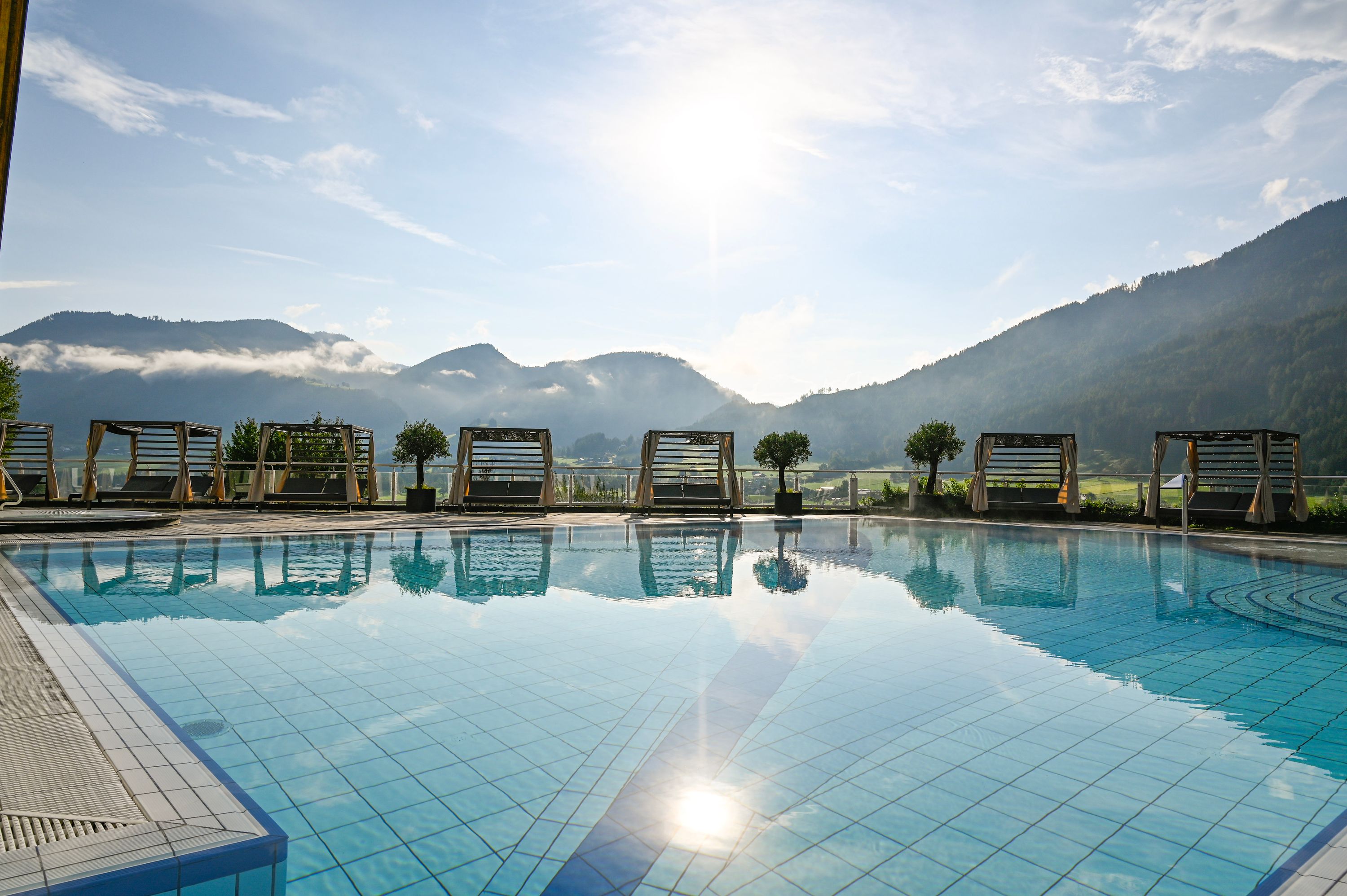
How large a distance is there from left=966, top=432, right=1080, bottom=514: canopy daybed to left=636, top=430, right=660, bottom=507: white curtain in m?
6.24

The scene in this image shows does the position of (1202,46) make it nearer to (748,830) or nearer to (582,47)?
A: (582,47)

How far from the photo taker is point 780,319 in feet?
68.0

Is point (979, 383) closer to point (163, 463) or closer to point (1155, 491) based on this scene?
point (1155, 491)

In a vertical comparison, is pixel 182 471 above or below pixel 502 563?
above

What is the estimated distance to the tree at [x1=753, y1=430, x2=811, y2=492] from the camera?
46.9 ft

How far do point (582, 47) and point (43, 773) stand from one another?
929 centimetres

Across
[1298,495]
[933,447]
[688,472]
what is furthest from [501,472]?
[1298,495]

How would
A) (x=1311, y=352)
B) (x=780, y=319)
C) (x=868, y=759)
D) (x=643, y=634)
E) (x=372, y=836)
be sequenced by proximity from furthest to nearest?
(x=1311, y=352)
(x=780, y=319)
(x=643, y=634)
(x=868, y=759)
(x=372, y=836)

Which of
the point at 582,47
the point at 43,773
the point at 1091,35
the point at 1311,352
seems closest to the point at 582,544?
the point at 582,47

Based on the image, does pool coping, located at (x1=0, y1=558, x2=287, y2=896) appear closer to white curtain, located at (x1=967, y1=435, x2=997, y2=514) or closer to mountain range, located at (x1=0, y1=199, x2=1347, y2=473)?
white curtain, located at (x1=967, y1=435, x2=997, y2=514)

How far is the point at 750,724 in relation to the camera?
3.01 metres

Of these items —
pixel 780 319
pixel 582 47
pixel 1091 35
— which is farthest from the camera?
pixel 780 319

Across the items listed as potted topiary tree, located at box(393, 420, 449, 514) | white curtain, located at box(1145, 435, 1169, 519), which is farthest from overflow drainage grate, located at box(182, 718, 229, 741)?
white curtain, located at box(1145, 435, 1169, 519)

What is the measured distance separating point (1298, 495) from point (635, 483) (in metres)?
11.7
